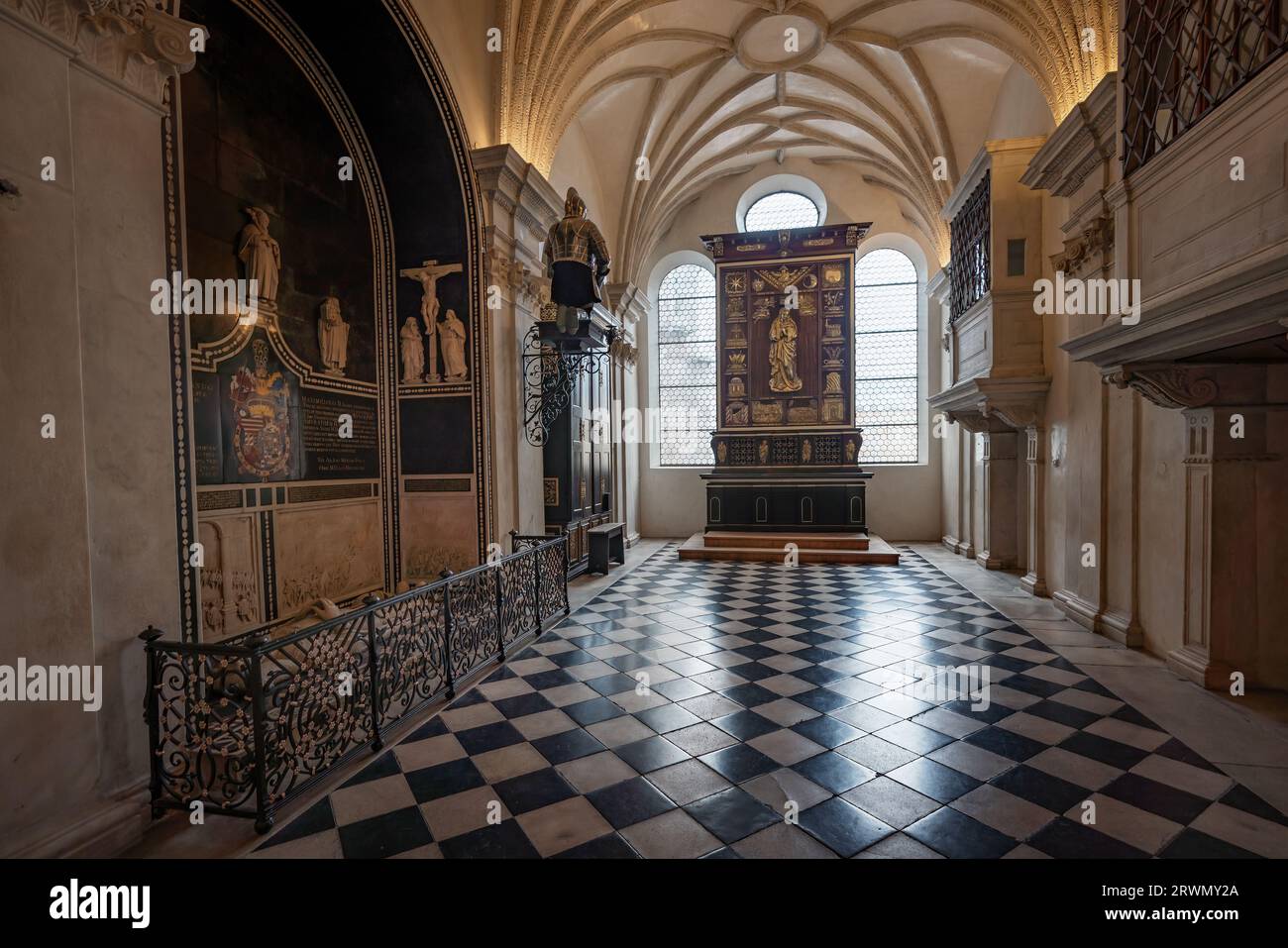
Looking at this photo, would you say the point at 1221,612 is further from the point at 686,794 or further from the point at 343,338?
the point at 343,338

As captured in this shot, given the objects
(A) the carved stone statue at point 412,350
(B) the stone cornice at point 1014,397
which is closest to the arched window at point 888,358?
(B) the stone cornice at point 1014,397

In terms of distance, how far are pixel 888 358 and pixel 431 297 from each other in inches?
439

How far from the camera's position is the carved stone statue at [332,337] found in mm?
6605

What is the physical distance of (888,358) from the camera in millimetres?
14852

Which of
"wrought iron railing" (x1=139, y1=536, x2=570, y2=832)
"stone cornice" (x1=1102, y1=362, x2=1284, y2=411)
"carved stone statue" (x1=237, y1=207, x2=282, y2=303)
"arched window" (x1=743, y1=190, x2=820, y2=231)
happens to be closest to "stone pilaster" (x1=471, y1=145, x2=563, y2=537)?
"carved stone statue" (x1=237, y1=207, x2=282, y2=303)

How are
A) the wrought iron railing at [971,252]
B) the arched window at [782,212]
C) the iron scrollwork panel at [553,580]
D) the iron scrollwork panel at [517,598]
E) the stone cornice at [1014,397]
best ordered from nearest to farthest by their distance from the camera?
the iron scrollwork panel at [517,598] → the iron scrollwork panel at [553,580] → the stone cornice at [1014,397] → the wrought iron railing at [971,252] → the arched window at [782,212]

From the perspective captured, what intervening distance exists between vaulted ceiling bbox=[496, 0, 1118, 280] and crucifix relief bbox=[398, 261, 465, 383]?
1931mm

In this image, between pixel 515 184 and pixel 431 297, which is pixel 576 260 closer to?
pixel 515 184

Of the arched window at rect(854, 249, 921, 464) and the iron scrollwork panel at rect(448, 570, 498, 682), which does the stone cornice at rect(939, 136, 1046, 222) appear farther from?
the iron scrollwork panel at rect(448, 570, 498, 682)

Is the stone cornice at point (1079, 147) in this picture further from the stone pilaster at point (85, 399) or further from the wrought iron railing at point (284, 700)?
the stone pilaster at point (85, 399)

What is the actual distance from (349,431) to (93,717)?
451 cm

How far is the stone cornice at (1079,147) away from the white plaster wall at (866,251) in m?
7.01

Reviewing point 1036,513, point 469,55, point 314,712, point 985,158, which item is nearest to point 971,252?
point 985,158

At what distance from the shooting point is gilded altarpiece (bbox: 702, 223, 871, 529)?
12.4 m
